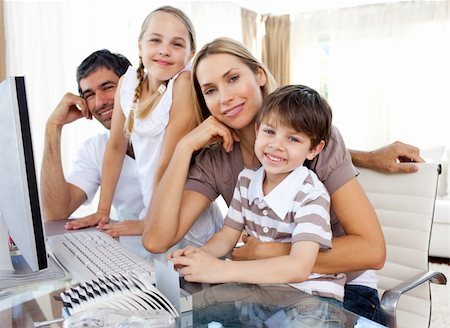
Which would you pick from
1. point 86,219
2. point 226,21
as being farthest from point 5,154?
point 226,21

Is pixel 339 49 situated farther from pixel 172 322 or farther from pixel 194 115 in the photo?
pixel 172 322

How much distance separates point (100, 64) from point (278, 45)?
17.3ft

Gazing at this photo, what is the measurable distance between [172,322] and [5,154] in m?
0.50

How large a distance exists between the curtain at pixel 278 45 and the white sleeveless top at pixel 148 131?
528 centimetres

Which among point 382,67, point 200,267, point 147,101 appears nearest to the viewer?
point 200,267

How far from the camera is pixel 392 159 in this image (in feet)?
5.29

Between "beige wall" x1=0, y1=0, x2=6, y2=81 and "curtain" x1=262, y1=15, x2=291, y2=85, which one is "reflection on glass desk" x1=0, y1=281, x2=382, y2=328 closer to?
"beige wall" x1=0, y1=0, x2=6, y2=81

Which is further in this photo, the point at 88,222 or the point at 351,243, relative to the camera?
the point at 88,222

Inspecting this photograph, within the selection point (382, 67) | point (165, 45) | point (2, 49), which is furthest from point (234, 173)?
point (382, 67)

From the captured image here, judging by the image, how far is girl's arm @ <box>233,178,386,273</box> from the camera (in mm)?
1269

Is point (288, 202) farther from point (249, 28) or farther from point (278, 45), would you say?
point (278, 45)

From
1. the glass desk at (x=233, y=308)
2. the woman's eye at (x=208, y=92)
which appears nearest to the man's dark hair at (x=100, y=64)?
the woman's eye at (x=208, y=92)

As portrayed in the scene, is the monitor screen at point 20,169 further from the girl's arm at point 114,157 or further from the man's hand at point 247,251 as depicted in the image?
the girl's arm at point 114,157

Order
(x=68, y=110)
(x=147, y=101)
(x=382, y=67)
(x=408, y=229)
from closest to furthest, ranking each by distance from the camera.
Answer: (x=408, y=229) → (x=147, y=101) → (x=68, y=110) → (x=382, y=67)
